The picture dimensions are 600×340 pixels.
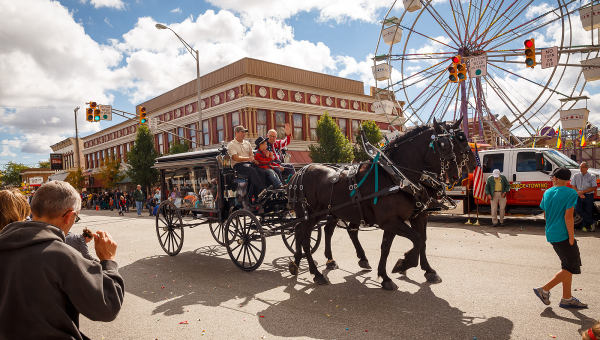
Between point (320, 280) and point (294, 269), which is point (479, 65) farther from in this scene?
point (320, 280)

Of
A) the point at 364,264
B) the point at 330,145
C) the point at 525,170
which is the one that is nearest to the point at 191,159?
the point at 364,264

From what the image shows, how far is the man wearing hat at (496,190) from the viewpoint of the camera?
10.6 m

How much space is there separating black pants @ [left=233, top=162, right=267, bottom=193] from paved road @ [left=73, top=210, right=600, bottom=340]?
152cm

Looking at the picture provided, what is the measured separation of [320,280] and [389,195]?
1649mm

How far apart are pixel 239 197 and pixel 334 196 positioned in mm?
2120

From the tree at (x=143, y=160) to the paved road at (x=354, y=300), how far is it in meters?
26.8

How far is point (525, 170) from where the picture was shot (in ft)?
35.2

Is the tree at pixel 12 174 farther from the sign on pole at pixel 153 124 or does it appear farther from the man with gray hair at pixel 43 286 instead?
the man with gray hair at pixel 43 286

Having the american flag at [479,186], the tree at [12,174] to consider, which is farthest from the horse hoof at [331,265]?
the tree at [12,174]

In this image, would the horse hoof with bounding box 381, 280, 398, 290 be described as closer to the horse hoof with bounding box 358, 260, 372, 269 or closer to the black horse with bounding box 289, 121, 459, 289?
the black horse with bounding box 289, 121, 459, 289

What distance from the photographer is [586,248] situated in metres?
7.21

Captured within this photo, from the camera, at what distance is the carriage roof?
23.9 ft

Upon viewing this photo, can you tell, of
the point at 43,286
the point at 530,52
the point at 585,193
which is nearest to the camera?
the point at 43,286

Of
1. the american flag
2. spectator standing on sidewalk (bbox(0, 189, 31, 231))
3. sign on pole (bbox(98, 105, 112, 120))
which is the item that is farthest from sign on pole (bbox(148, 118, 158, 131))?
spectator standing on sidewalk (bbox(0, 189, 31, 231))
